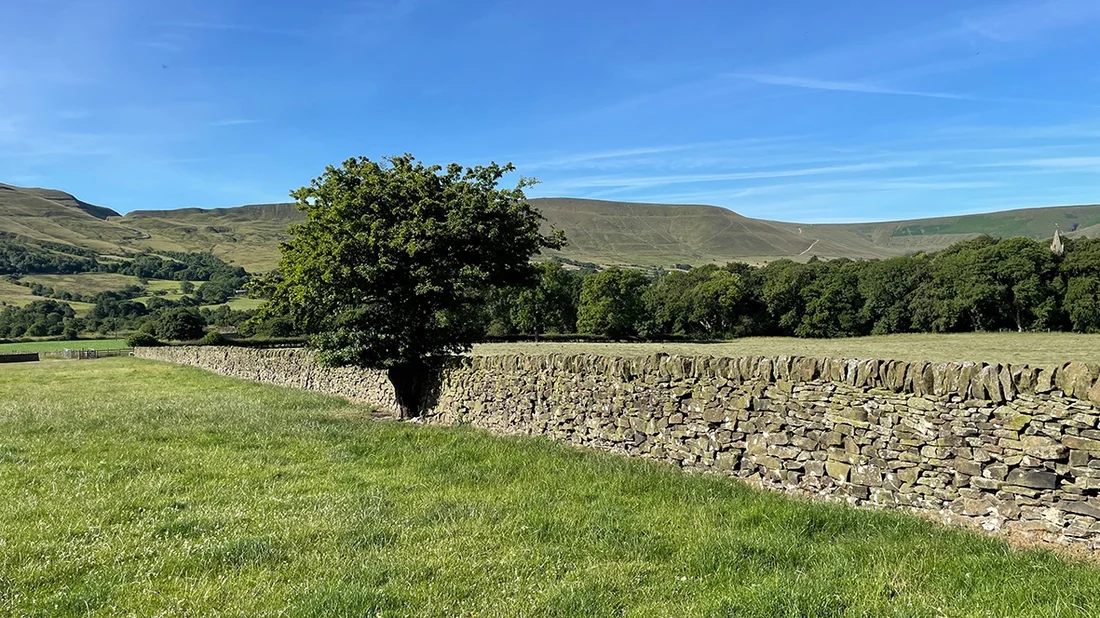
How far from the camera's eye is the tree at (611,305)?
8894 cm

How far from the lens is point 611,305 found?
294 ft

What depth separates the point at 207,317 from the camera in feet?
346

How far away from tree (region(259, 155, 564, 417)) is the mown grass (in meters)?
6.57

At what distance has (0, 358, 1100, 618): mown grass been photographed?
186 inches

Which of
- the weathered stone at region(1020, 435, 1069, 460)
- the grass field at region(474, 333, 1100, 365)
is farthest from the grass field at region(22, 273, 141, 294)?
the weathered stone at region(1020, 435, 1069, 460)

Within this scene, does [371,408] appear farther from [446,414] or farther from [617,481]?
[617,481]

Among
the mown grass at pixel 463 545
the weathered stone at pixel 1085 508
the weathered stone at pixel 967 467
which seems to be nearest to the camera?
the mown grass at pixel 463 545

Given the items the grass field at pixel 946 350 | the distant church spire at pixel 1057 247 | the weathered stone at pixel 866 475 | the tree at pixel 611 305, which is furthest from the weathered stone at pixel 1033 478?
the distant church spire at pixel 1057 247

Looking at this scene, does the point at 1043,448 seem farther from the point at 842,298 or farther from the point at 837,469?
the point at 842,298

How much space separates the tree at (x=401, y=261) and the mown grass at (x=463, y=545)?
21.6 feet

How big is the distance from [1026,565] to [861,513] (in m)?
1.79

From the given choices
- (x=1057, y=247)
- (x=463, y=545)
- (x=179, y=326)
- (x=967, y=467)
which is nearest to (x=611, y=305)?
(x=179, y=326)

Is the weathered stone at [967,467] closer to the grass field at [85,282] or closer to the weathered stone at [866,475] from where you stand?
the weathered stone at [866,475]

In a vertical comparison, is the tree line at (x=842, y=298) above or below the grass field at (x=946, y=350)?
above
